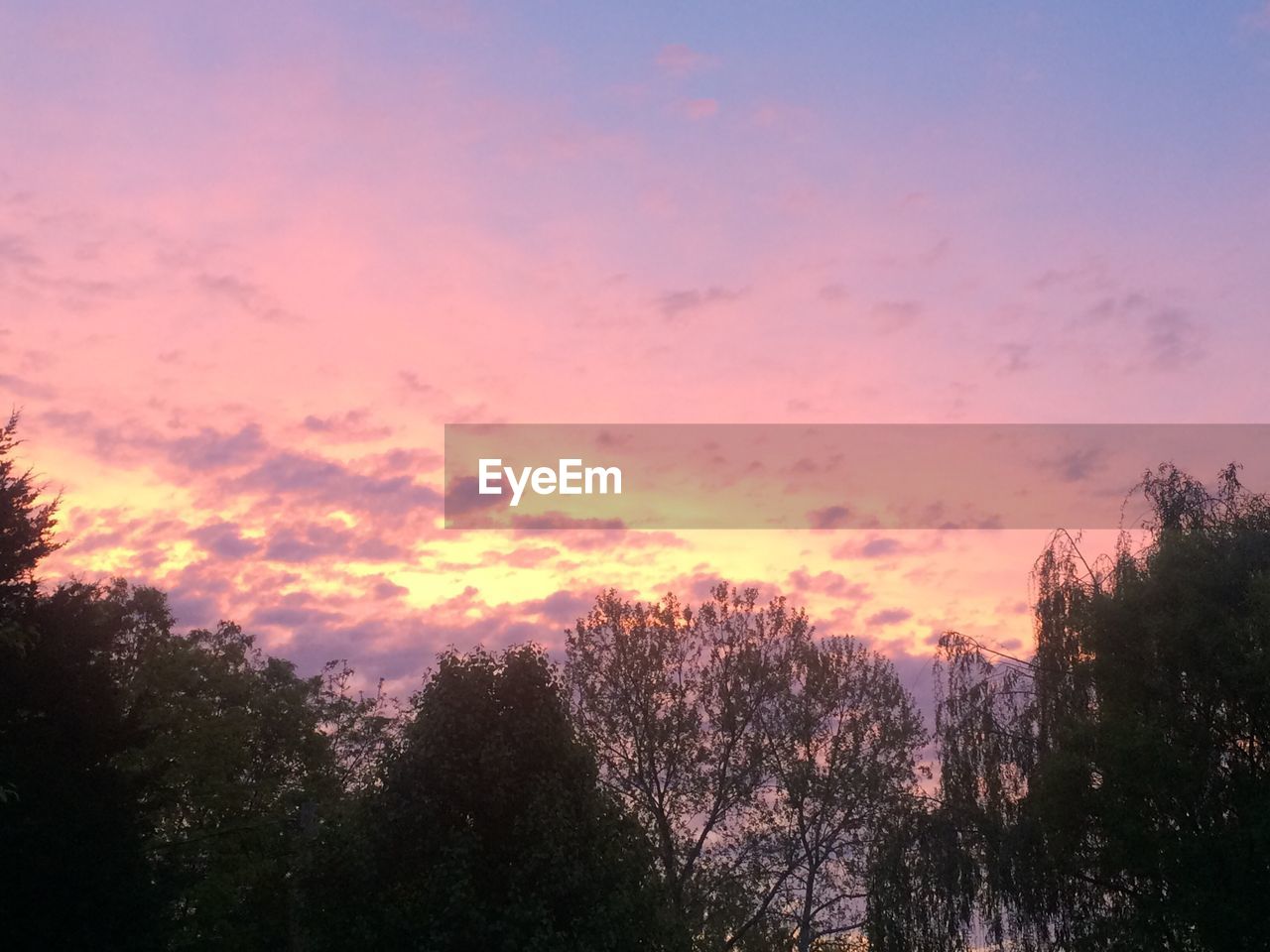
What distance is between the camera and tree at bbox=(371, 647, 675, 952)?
66.4ft

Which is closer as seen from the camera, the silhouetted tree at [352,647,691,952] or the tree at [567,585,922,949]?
the silhouetted tree at [352,647,691,952]

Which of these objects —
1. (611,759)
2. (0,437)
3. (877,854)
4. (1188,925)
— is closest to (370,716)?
(611,759)

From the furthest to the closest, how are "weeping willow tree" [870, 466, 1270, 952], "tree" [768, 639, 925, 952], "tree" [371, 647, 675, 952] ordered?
"tree" [768, 639, 925, 952]
"weeping willow tree" [870, 466, 1270, 952]
"tree" [371, 647, 675, 952]

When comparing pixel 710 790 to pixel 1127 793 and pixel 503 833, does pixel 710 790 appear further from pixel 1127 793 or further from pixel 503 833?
pixel 503 833

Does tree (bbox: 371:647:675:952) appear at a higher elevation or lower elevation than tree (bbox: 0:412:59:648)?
lower

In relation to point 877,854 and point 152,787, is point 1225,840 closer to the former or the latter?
point 877,854

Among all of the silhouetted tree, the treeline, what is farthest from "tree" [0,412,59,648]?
the silhouetted tree

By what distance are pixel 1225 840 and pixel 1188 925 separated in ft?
6.22

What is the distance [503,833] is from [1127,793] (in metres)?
14.3

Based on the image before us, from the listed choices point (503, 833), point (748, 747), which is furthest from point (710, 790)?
point (503, 833)

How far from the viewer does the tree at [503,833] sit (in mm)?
20234

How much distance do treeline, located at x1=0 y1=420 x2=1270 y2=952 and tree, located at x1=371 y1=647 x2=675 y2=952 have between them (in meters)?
0.05

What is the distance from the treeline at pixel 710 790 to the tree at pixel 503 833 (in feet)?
0.17

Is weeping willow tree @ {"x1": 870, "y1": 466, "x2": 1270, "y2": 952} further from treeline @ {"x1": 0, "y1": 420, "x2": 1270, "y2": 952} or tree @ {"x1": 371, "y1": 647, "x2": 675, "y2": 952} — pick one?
tree @ {"x1": 371, "y1": 647, "x2": 675, "y2": 952}
